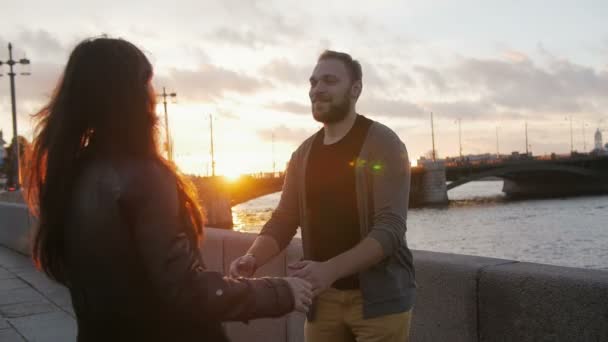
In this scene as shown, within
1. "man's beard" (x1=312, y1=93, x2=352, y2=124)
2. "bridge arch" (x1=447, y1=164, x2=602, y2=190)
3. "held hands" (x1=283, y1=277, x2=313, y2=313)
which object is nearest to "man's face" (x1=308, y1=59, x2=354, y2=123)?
"man's beard" (x1=312, y1=93, x2=352, y2=124)

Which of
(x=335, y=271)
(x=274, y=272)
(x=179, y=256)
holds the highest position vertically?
(x=179, y=256)

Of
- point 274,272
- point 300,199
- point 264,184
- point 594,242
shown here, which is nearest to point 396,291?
point 300,199

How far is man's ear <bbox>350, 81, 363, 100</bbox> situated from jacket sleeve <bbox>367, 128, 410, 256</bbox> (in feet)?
0.76

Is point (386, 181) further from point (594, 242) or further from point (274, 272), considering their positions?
point (594, 242)

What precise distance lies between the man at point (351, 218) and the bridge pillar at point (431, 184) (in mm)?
70998

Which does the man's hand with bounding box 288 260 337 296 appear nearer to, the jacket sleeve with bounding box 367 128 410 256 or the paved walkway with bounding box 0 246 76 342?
the jacket sleeve with bounding box 367 128 410 256

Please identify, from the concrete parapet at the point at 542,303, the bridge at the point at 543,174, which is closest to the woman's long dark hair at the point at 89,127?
the concrete parapet at the point at 542,303

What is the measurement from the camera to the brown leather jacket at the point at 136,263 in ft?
5.06

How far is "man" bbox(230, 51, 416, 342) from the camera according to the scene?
2.28 metres

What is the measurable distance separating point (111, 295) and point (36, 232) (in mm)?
312

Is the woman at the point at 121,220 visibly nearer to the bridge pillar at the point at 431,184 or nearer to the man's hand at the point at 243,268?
the man's hand at the point at 243,268

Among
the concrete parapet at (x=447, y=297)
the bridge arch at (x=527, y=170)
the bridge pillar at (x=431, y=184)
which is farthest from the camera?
the bridge pillar at (x=431, y=184)

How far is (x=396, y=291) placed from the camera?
236 centimetres

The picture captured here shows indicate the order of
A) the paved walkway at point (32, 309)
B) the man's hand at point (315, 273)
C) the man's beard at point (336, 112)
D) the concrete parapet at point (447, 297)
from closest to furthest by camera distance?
the man's hand at point (315, 273), the man's beard at point (336, 112), the concrete parapet at point (447, 297), the paved walkway at point (32, 309)
